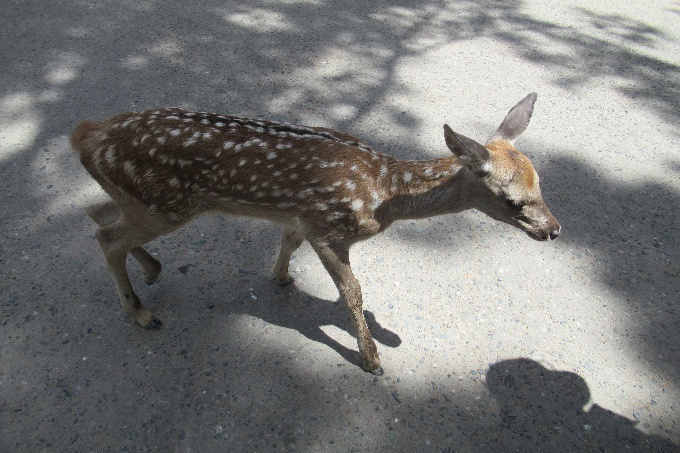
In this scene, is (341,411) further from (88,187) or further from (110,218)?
(88,187)

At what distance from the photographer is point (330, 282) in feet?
11.9

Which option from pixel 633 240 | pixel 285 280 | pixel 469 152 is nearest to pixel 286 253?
pixel 285 280

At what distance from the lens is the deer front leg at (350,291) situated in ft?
9.71

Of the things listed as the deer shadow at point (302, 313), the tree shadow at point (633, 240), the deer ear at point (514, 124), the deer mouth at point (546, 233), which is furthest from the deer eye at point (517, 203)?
the tree shadow at point (633, 240)

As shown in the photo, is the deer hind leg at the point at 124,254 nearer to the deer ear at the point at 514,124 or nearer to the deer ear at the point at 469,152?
the deer ear at the point at 469,152

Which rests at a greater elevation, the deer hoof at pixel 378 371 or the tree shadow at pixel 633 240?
the tree shadow at pixel 633 240

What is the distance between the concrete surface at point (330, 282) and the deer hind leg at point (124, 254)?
0.33ft

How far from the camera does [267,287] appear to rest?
3.54 m

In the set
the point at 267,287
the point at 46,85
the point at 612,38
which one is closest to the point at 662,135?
the point at 612,38

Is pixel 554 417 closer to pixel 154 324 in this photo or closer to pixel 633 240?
pixel 633 240

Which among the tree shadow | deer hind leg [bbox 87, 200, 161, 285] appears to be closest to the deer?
deer hind leg [bbox 87, 200, 161, 285]

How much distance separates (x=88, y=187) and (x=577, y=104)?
4870 mm

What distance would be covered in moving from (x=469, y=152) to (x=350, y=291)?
103 cm

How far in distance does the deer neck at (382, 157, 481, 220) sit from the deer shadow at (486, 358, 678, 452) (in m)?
1.08
